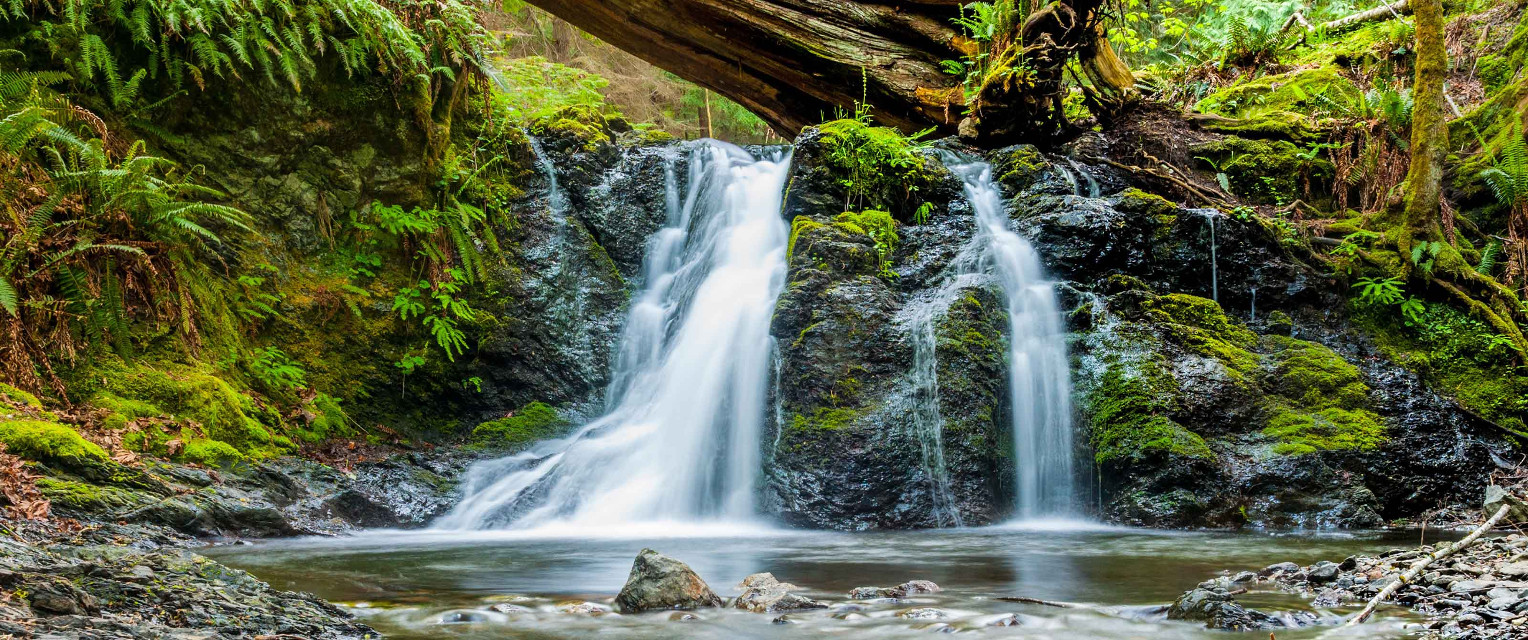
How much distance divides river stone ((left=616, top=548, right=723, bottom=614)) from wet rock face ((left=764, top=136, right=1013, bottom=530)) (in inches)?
111

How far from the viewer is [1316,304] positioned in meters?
7.49

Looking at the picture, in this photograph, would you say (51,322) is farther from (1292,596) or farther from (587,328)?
(1292,596)

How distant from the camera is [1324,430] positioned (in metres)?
6.16

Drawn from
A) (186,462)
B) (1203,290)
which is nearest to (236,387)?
(186,462)

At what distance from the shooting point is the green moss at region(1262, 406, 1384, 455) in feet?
19.8

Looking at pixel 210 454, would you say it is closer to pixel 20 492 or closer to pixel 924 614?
pixel 20 492

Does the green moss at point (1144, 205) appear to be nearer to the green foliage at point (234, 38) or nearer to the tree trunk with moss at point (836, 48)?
the tree trunk with moss at point (836, 48)

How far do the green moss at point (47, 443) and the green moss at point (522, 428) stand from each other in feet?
10.4

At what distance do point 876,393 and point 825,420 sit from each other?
452mm

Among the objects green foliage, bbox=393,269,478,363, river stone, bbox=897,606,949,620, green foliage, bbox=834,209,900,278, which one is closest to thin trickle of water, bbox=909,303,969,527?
green foliage, bbox=834,209,900,278

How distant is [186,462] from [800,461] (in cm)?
391

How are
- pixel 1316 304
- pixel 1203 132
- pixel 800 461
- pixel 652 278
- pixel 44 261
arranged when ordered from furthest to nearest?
pixel 1203 132 < pixel 652 278 < pixel 1316 304 < pixel 800 461 < pixel 44 261

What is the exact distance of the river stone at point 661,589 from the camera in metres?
3.09

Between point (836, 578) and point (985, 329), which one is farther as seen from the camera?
point (985, 329)
